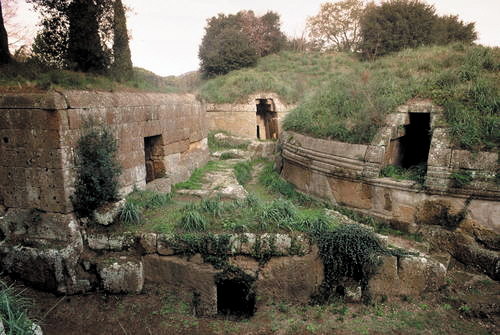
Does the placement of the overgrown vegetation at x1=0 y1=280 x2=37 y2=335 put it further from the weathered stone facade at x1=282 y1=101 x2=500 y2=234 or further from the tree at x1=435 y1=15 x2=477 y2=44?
the tree at x1=435 y1=15 x2=477 y2=44

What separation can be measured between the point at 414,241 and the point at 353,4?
23704 mm

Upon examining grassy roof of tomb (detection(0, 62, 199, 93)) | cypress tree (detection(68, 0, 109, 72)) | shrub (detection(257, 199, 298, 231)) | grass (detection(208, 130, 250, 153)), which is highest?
cypress tree (detection(68, 0, 109, 72))

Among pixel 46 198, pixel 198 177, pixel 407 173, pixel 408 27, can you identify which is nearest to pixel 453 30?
pixel 408 27

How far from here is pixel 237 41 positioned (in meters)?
20.9

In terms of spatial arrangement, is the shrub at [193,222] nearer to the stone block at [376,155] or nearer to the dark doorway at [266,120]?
the stone block at [376,155]

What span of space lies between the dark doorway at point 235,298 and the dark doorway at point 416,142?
526 centimetres

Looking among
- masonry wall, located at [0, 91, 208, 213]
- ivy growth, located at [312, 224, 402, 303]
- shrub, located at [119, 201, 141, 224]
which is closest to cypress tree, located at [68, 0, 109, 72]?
masonry wall, located at [0, 91, 208, 213]

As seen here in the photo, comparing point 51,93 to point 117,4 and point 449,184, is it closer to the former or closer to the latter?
point 117,4

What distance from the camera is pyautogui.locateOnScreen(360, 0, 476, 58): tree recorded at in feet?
57.4

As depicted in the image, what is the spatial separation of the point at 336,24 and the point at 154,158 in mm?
23301

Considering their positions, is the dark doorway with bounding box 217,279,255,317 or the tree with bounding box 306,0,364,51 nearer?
the dark doorway with bounding box 217,279,255,317

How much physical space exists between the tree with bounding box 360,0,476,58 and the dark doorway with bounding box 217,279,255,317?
1608cm

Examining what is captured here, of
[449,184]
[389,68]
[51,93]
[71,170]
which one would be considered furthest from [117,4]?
[449,184]

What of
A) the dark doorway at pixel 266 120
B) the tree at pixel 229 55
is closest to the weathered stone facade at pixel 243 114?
the dark doorway at pixel 266 120
